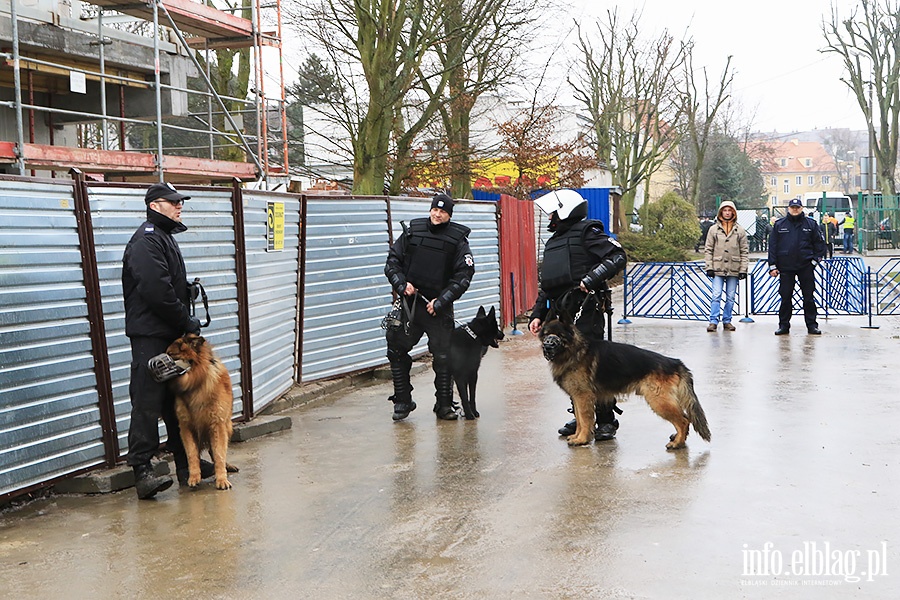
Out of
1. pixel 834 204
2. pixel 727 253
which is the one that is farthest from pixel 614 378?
pixel 834 204

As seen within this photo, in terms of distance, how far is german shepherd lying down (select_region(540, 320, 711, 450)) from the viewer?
7012 millimetres

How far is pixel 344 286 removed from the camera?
10422mm

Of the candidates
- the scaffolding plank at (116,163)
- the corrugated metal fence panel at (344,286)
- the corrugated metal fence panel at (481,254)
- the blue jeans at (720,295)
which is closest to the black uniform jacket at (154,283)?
the corrugated metal fence panel at (344,286)

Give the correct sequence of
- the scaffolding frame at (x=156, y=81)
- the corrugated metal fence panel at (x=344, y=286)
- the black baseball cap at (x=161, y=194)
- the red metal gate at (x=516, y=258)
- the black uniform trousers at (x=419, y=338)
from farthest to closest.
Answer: the red metal gate at (x=516, y=258) → the scaffolding frame at (x=156, y=81) → the corrugated metal fence panel at (x=344, y=286) → the black uniform trousers at (x=419, y=338) → the black baseball cap at (x=161, y=194)

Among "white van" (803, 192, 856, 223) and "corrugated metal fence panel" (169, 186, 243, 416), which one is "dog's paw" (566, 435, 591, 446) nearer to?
"corrugated metal fence panel" (169, 186, 243, 416)

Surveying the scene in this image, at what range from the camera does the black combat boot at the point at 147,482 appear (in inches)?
235

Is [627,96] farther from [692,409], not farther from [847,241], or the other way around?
[692,409]

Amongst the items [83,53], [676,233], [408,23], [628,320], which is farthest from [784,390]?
[676,233]

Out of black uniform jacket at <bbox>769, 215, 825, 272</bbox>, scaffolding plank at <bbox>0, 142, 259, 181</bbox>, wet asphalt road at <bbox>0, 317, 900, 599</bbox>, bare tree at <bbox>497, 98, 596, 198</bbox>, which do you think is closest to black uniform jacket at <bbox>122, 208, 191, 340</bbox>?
wet asphalt road at <bbox>0, 317, 900, 599</bbox>

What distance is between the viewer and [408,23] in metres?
21.1

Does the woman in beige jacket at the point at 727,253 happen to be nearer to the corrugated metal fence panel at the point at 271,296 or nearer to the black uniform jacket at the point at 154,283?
the corrugated metal fence panel at the point at 271,296

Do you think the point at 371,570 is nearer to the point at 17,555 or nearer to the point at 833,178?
the point at 17,555
